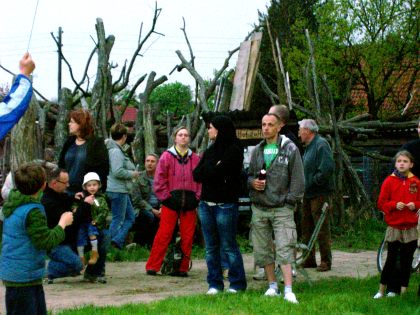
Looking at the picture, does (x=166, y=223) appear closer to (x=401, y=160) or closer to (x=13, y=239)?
(x=401, y=160)

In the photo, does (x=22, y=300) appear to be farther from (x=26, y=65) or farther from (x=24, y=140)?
(x=24, y=140)

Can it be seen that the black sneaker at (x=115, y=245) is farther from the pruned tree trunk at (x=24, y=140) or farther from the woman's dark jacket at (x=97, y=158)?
the woman's dark jacket at (x=97, y=158)

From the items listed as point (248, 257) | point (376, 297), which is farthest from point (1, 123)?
point (248, 257)

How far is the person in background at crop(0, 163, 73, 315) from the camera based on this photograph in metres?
5.39

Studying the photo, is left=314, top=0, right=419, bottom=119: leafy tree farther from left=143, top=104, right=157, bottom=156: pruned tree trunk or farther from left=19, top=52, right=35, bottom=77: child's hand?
left=19, top=52, right=35, bottom=77: child's hand

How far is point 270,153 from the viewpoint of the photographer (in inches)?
307

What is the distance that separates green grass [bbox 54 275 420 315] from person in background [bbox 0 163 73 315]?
3.40 ft

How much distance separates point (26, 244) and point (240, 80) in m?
7.54

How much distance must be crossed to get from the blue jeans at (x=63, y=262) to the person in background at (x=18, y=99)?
374 cm

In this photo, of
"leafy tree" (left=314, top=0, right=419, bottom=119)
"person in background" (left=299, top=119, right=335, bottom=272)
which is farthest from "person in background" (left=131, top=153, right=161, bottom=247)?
"leafy tree" (left=314, top=0, right=419, bottom=119)

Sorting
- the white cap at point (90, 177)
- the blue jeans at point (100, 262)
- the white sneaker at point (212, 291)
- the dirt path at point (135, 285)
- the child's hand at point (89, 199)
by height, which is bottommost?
the dirt path at point (135, 285)

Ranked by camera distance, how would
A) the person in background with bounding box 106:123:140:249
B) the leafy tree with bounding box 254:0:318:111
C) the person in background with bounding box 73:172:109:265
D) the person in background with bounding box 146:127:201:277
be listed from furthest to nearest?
the leafy tree with bounding box 254:0:318:111
the person in background with bounding box 106:123:140:249
the person in background with bounding box 146:127:201:277
the person in background with bounding box 73:172:109:265

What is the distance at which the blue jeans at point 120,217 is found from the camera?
10.5 m

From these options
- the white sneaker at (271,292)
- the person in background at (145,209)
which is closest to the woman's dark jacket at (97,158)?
the white sneaker at (271,292)
